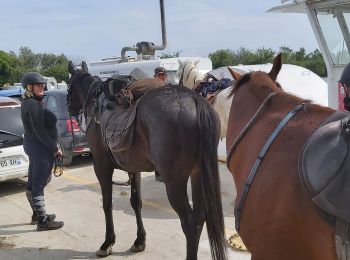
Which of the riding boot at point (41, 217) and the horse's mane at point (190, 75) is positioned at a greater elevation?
the horse's mane at point (190, 75)

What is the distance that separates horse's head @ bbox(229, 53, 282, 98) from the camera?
2455 millimetres

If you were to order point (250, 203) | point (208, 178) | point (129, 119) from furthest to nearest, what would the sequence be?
point (129, 119) < point (208, 178) < point (250, 203)

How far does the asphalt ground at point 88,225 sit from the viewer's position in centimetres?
448

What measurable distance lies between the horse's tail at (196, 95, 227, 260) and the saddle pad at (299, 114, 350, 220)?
67.6 inches

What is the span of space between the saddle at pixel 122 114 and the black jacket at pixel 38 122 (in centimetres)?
111

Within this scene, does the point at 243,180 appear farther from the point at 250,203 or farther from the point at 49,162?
the point at 49,162

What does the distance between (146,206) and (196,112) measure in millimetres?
2836

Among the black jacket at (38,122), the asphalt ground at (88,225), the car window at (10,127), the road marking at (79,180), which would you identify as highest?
the black jacket at (38,122)

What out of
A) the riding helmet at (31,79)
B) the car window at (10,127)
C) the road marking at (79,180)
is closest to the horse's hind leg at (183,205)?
the riding helmet at (31,79)

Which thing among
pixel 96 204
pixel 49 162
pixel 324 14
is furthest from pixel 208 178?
pixel 324 14

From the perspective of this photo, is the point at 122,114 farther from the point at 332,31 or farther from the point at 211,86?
the point at 332,31

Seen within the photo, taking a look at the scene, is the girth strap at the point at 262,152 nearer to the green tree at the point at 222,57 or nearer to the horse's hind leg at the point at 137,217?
the horse's hind leg at the point at 137,217

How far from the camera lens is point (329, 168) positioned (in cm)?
178

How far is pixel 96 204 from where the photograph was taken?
637 cm
